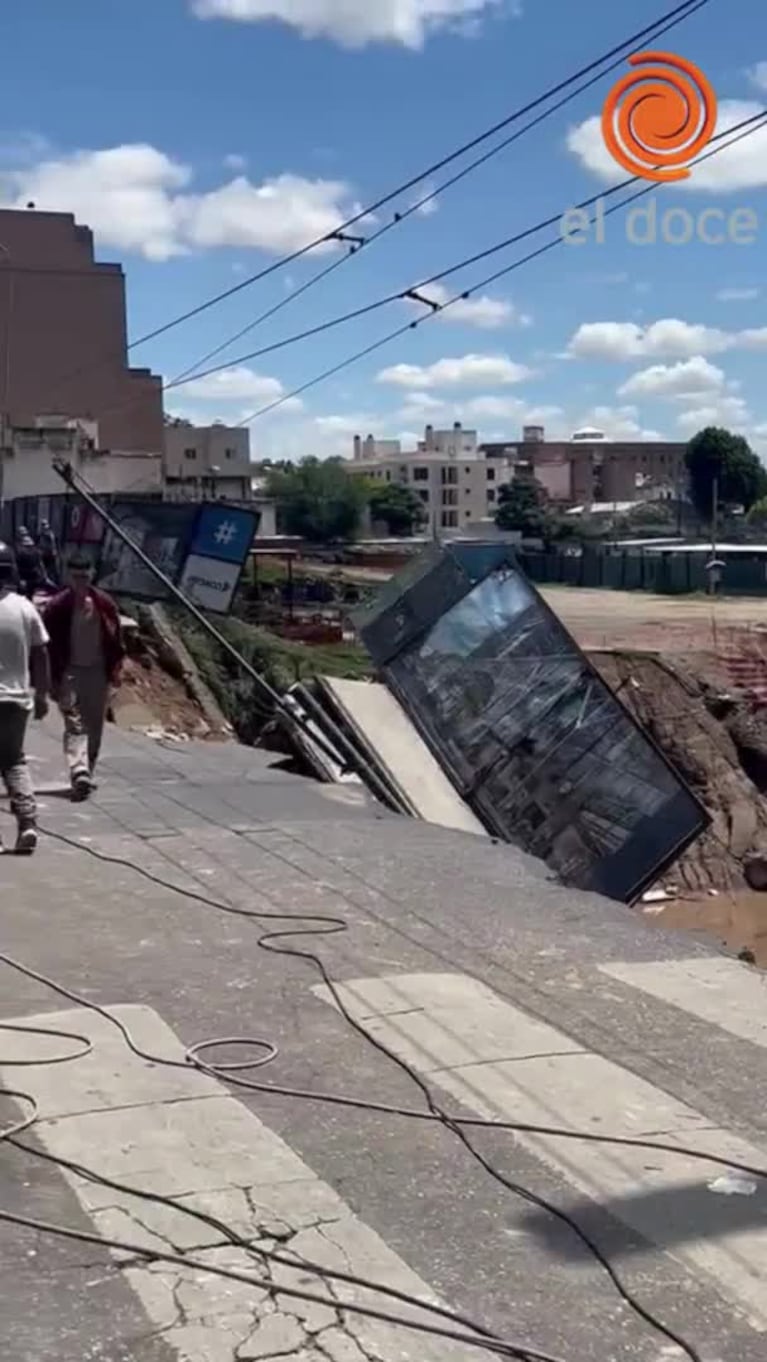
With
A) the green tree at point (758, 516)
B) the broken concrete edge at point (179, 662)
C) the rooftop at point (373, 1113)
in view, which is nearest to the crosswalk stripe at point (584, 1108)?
the rooftop at point (373, 1113)

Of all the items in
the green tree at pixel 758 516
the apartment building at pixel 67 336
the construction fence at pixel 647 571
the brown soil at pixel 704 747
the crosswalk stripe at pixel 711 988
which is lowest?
the brown soil at pixel 704 747

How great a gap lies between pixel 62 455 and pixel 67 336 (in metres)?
20.8

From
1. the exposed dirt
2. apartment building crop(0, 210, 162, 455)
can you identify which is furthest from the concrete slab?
apartment building crop(0, 210, 162, 455)

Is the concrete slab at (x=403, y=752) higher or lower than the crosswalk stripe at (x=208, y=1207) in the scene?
lower

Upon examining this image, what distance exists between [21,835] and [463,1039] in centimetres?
404

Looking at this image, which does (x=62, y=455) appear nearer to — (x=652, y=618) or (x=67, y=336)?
(x=652, y=618)

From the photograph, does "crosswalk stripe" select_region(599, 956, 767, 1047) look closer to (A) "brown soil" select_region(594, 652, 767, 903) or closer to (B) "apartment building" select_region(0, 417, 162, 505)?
(A) "brown soil" select_region(594, 652, 767, 903)

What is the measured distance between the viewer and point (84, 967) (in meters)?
7.07

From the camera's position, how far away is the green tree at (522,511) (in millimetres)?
109250

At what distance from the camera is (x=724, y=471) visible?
119 meters

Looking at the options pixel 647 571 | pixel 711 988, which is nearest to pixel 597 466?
pixel 647 571

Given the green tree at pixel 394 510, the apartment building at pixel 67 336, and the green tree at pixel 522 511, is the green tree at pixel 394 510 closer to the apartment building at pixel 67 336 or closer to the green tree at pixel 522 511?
→ the green tree at pixel 522 511

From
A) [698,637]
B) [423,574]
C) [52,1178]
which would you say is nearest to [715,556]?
[698,637]

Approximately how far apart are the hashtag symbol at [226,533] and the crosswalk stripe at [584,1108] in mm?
18165
